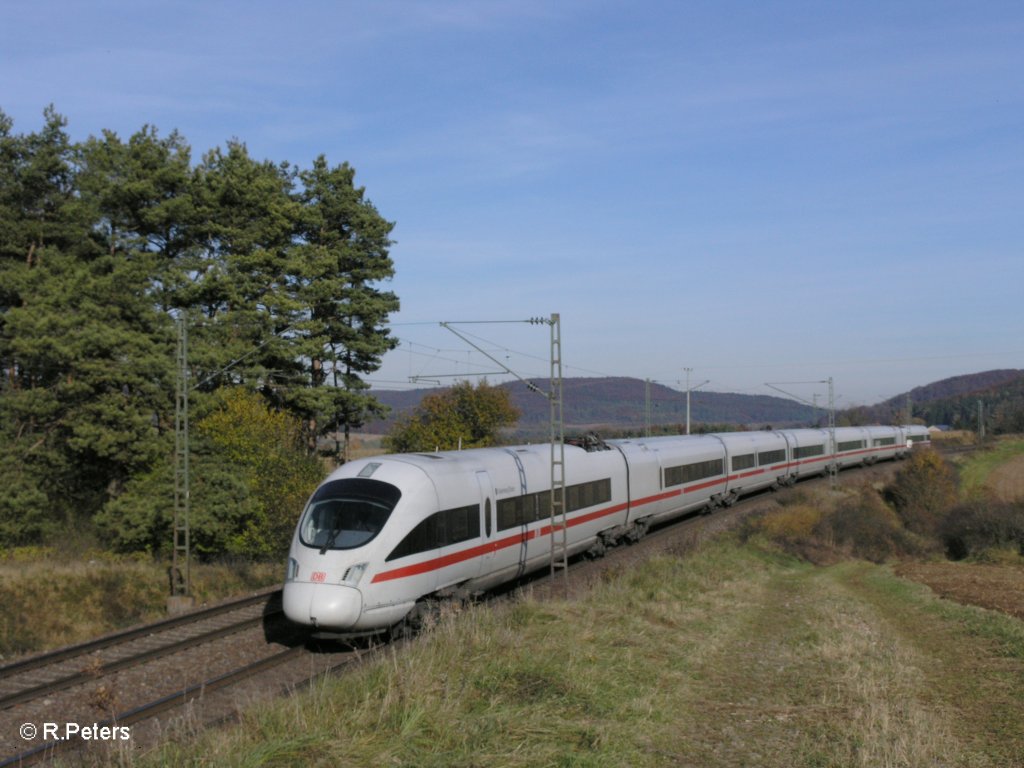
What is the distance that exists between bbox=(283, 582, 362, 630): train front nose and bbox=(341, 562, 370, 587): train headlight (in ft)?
0.32

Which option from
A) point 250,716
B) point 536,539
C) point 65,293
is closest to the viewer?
point 250,716

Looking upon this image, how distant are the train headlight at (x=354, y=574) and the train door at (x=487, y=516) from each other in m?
3.87

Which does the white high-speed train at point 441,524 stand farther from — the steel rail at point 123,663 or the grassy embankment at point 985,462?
the grassy embankment at point 985,462

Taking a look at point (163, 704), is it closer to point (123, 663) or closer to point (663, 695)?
point (123, 663)

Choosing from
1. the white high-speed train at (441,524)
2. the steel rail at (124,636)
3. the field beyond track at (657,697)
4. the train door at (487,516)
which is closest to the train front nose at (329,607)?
the white high-speed train at (441,524)

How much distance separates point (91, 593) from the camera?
2689cm

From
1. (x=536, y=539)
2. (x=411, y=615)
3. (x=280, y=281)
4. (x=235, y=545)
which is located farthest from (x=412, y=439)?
(x=411, y=615)

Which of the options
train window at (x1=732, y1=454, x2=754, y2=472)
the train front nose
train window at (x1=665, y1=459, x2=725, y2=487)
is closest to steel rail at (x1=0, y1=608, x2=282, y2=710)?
the train front nose

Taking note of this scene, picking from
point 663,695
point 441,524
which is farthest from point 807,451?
point 663,695

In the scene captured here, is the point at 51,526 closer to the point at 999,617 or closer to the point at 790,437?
the point at 999,617

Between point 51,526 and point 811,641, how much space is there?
108 ft

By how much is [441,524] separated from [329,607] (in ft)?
9.30

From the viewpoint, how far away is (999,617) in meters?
17.9

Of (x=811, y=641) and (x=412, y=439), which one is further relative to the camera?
(x=412, y=439)
